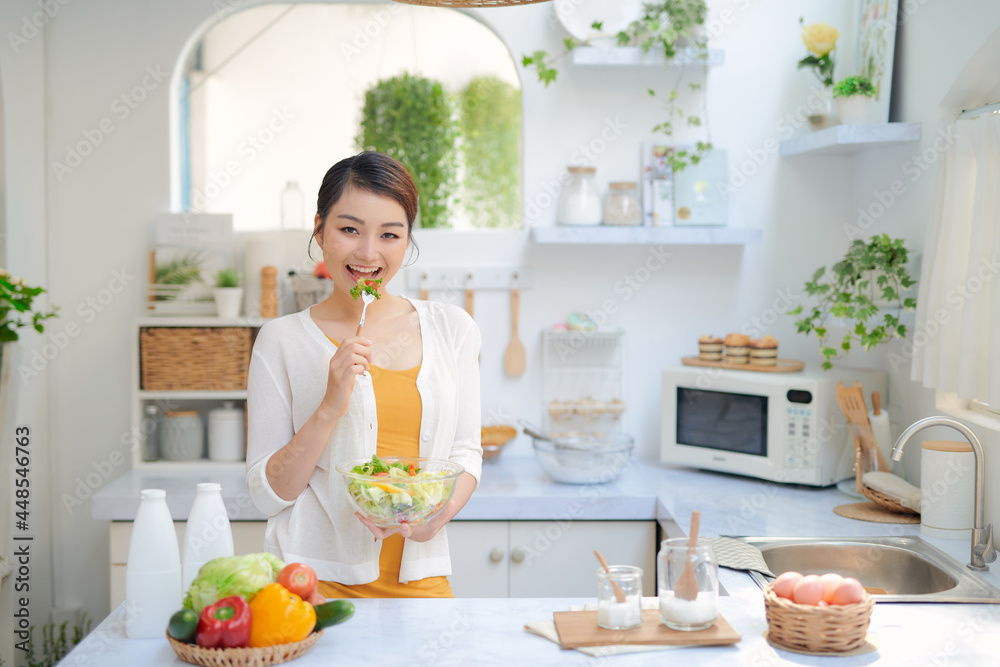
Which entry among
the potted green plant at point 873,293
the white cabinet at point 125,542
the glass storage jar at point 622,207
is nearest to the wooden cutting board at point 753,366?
the potted green plant at point 873,293

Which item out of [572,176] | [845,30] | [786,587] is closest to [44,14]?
[572,176]

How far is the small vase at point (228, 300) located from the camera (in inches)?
111

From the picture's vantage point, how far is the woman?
5.27ft

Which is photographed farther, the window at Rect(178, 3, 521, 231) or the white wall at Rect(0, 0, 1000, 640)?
the window at Rect(178, 3, 521, 231)

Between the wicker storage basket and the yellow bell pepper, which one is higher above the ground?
the wicker storage basket

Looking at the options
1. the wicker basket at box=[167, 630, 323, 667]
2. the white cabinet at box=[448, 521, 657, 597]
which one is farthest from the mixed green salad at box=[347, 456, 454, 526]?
the white cabinet at box=[448, 521, 657, 597]

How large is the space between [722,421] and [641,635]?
59.7 inches

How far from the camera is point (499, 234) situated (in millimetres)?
3051

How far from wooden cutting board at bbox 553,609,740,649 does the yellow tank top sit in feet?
1.25

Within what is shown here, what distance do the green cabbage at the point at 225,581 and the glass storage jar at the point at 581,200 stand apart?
1.90m

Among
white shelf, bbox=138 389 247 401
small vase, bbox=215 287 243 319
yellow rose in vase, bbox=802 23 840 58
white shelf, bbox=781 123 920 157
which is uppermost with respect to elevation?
yellow rose in vase, bbox=802 23 840 58

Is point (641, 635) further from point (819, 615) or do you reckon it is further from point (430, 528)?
point (430, 528)

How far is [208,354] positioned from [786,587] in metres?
2.04

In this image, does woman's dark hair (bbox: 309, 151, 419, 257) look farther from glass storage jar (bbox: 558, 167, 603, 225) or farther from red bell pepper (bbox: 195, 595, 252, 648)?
glass storage jar (bbox: 558, 167, 603, 225)
